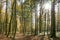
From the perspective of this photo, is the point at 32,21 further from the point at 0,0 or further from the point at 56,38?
the point at 56,38

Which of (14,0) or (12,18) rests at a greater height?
(14,0)

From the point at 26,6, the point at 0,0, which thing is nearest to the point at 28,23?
the point at 26,6

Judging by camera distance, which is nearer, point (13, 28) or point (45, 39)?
point (45, 39)

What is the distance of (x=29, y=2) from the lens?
780 centimetres

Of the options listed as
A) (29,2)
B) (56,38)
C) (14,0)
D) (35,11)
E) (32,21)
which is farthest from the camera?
(32,21)

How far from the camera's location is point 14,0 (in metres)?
6.00

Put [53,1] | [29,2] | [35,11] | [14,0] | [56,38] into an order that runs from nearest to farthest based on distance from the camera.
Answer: [56,38], [53,1], [14,0], [35,11], [29,2]

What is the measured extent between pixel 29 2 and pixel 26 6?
1.34 ft

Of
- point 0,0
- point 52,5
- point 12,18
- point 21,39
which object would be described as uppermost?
point 0,0

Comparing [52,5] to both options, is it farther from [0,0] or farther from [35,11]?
[0,0]

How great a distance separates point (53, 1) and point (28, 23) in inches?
151

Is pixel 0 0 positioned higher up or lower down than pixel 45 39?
higher up

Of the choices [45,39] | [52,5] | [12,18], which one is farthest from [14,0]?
[45,39]

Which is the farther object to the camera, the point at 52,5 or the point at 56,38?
the point at 52,5
